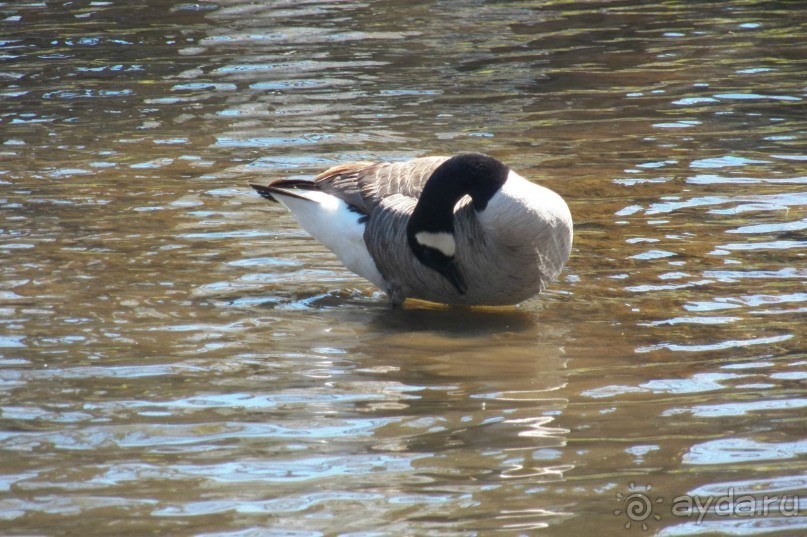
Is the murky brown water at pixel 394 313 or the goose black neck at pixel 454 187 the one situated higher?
the goose black neck at pixel 454 187

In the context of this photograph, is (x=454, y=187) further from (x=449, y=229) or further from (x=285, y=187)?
(x=285, y=187)

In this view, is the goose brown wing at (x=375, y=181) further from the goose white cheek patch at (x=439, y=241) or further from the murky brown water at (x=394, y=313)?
the murky brown water at (x=394, y=313)

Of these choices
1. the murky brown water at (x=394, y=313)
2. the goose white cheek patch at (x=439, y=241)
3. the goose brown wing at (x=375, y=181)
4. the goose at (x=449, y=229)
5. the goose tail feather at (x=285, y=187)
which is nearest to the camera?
the murky brown water at (x=394, y=313)

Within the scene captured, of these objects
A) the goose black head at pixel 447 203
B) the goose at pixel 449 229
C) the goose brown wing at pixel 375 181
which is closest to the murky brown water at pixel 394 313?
the goose at pixel 449 229

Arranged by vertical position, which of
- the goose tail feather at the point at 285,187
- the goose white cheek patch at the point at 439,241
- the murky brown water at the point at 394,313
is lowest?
the murky brown water at the point at 394,313

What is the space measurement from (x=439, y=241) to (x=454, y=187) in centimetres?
32

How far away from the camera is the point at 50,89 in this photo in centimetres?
1185

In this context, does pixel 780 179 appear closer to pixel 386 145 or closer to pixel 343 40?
pixel 386 145

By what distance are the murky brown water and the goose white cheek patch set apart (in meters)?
0.46

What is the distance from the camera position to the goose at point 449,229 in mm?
5793

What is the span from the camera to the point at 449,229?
5.97 meters

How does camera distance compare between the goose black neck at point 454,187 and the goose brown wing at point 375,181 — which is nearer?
the goose black neck at point 454,187

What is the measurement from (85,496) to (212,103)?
7513 millimetres

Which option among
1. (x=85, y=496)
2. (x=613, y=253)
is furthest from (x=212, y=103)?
(x=85, y=496)
